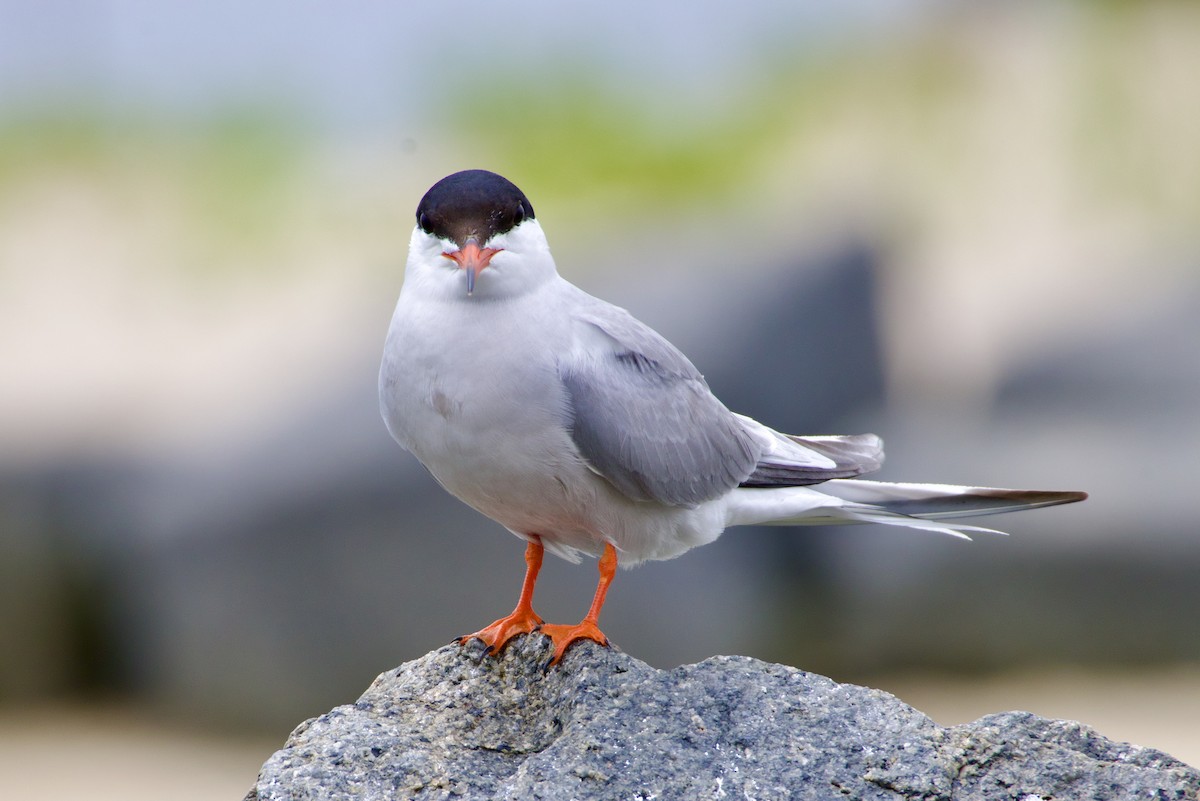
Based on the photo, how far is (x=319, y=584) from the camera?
9.51 metres

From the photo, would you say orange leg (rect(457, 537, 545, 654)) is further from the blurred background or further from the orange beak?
the blurred background

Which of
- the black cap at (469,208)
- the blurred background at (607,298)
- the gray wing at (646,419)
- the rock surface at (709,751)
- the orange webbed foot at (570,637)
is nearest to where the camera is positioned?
the rock surface at (709,751)

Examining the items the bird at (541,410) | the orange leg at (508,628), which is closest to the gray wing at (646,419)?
the bird at (541,410)

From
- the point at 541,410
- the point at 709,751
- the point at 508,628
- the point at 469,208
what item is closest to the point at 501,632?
the point at 508,628

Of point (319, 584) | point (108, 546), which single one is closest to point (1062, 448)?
point (319, 584)

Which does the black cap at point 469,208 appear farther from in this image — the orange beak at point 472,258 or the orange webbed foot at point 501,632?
the orange webbed foot at point 501,632

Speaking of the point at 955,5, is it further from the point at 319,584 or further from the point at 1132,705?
the point at 319,584

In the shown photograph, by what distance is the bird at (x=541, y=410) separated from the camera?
4609 millimetres

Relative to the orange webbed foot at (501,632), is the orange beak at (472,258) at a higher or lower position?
higher

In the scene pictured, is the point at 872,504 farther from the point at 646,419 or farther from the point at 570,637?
the point at 570,637

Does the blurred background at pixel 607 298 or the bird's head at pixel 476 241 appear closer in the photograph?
the bird's head at pixel 476 241

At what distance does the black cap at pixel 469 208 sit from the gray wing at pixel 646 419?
0.46 meters

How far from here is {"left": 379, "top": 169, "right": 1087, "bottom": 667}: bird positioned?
15.1ft

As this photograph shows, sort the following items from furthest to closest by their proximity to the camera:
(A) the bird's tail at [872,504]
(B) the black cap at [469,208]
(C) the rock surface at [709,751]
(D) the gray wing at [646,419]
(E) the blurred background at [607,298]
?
(E) the blurred background at [607,298], (A) the bird's tail at [872,504], (D) the gray wing at [646,419], (B) the black cap at [469,208], (C) the rock surface at [709,751]
